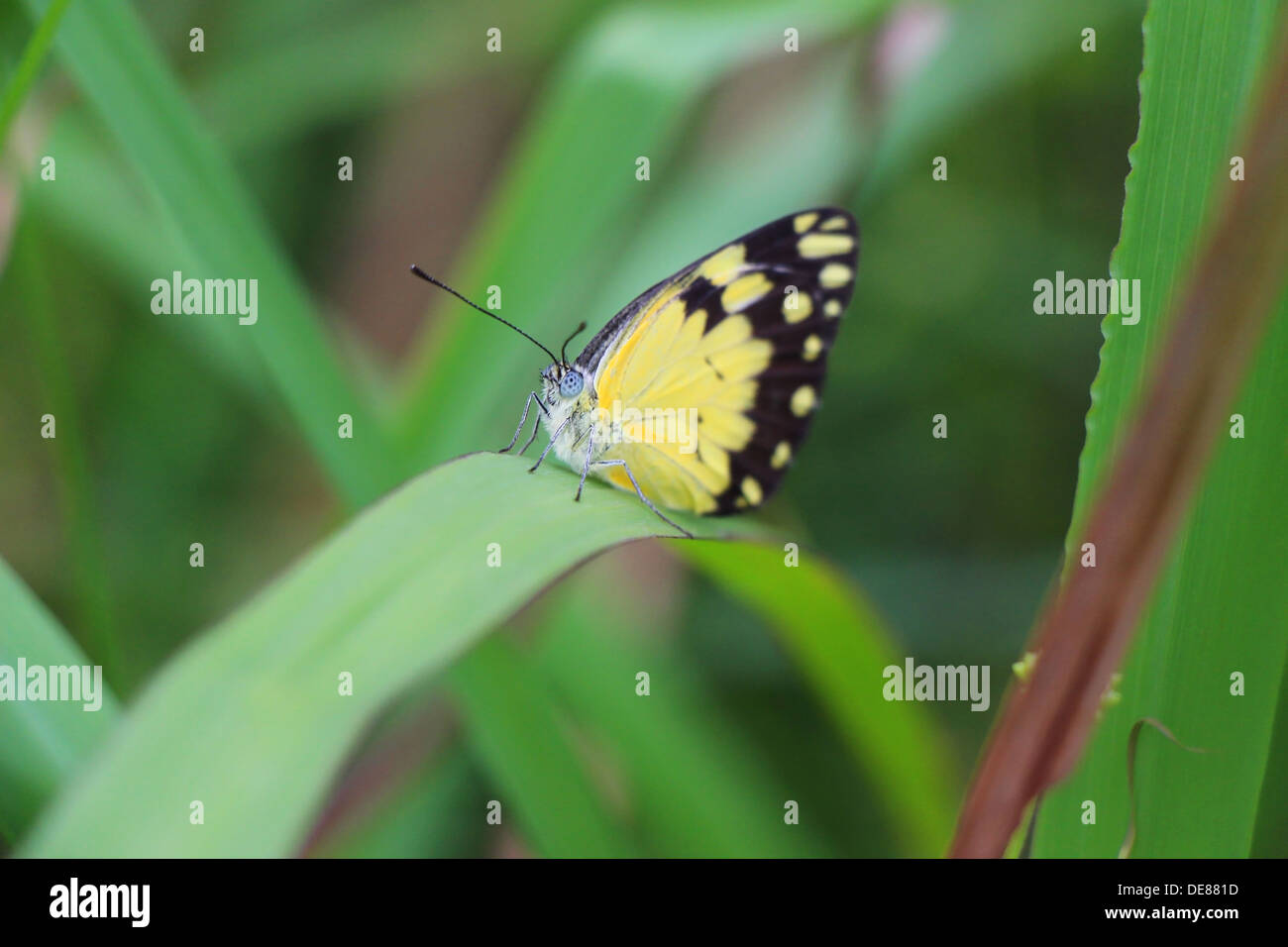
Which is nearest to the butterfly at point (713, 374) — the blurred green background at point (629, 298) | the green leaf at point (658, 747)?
the blurred green background at point (629, 298)

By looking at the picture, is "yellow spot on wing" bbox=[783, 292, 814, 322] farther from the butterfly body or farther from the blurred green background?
the blurred green background

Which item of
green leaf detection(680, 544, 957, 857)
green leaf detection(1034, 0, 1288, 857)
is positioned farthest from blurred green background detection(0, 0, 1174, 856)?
green leaf detection(1034, 0, 1288, 857)

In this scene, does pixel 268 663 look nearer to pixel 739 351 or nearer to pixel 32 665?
pixel 32 665

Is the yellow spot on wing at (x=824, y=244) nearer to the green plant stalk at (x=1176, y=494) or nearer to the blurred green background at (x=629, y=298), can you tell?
the blurred green background at (x=629, y=298)

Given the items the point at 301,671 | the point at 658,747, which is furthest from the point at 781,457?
the point at 301,671

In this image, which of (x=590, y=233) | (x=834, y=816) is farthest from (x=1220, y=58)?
(x=834, y=816)

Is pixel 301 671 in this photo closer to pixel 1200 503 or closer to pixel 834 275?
pixel 1200 503
